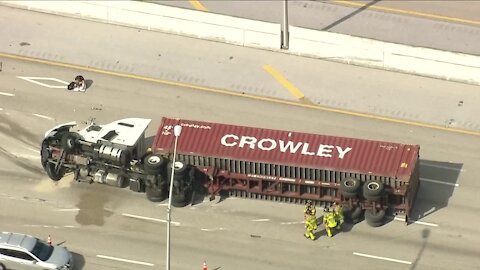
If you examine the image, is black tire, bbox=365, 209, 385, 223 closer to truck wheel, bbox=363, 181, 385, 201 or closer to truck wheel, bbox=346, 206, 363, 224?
truck wheel, bbox=346, 206, 363, 224

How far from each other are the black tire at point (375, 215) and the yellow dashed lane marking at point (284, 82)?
9.39 meters

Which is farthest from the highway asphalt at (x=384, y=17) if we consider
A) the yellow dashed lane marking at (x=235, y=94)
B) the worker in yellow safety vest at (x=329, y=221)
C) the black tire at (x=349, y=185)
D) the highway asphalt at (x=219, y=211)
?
the worker in yellow safety vest at (x=329, y=221)

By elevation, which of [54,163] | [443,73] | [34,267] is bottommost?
[34,267]

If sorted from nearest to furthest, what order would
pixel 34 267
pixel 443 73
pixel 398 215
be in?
pixel 34 267
pixel 398 215
pixel 443 73

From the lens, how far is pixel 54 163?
50500 millimetres

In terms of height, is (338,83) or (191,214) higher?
(338,83)

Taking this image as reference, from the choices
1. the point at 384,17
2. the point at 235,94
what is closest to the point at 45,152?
the point at 235,94

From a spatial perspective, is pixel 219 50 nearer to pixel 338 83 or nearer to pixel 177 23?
pixel 177 23

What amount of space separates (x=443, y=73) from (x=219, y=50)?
11033 millimetres

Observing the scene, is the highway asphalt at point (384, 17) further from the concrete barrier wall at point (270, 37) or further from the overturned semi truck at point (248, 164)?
the overturned semi truck at point (248, 164)

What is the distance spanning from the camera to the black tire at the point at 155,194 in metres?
49.3

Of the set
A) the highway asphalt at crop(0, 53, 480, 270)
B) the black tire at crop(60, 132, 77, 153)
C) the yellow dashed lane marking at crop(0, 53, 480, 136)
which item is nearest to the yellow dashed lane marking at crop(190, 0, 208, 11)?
the yellow dashed lane marking at crop(0, 53, 480, 136)

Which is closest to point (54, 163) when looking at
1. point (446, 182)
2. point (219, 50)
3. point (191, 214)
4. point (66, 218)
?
point (66, 218)

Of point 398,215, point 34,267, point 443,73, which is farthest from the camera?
point 443,73
